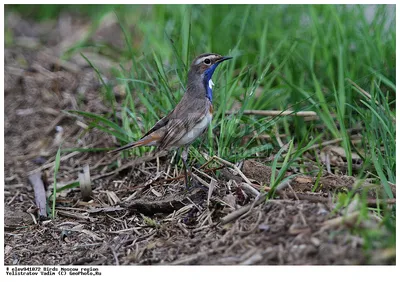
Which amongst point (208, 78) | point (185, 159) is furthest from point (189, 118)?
point (208, 78)

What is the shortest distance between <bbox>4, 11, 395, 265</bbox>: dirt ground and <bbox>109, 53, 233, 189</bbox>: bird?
328mm

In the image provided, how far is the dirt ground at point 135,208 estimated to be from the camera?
4.32 metres

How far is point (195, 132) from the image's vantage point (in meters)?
5.56

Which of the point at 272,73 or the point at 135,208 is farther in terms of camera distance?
the point at 272,73

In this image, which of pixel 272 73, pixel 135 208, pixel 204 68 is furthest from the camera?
pixel 272 73

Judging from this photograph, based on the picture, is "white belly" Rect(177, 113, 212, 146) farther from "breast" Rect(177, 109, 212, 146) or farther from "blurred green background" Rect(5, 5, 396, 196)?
"blurred green background" Rect(5, 5, 396, 196)

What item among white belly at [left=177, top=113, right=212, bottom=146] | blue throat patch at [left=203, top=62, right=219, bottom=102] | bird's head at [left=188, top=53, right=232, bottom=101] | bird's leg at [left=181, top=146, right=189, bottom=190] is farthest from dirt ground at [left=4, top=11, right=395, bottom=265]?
bird's head at [left=188, top=53, right=232, bottom=101]

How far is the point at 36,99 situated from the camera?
796 centimetres

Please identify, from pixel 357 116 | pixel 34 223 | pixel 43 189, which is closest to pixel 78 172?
pixel 43 189

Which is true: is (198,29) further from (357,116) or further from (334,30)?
(357,116)

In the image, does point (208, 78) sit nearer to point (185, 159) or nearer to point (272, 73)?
point (185, 159)

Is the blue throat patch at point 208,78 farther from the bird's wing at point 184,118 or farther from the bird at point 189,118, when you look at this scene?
the bird's wing at point 184,118

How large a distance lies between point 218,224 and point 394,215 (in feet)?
4.07

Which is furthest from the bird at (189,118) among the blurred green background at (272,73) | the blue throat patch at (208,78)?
the blurred green background at (272,73)
